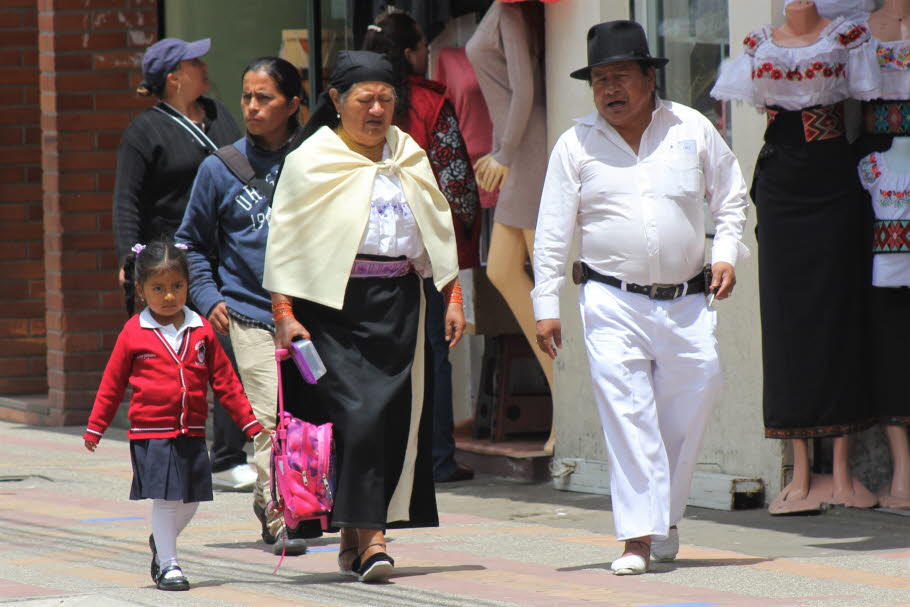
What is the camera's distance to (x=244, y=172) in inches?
330

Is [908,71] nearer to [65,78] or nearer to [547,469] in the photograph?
[547,469]

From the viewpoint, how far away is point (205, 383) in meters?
7.16

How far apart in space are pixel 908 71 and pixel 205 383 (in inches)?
130

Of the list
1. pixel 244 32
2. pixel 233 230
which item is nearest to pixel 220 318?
pixel 233 230

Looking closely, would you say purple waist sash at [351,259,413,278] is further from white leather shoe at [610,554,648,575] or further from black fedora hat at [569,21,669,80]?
white leather shoe at [610,554,648,575]

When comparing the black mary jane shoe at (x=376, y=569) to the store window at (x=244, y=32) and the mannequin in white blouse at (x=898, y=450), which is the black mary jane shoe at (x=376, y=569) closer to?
the mannequin in white blouse at (x=898, y=450)

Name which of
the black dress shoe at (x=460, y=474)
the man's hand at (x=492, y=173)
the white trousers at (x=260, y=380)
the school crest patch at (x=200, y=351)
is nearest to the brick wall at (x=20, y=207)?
the black dress shoe at (x=460, y=474)

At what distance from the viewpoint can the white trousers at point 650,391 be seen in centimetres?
724

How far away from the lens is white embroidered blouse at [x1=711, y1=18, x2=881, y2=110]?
325 inches

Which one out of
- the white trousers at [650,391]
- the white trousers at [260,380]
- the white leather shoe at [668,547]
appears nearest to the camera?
the white trousers at [650,391]

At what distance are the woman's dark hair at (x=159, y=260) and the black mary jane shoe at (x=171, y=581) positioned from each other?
1058 mm

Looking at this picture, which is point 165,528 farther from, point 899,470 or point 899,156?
point 899,156

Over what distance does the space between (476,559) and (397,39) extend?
3.31m

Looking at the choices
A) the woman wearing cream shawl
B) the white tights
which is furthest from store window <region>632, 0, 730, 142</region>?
the white tights
